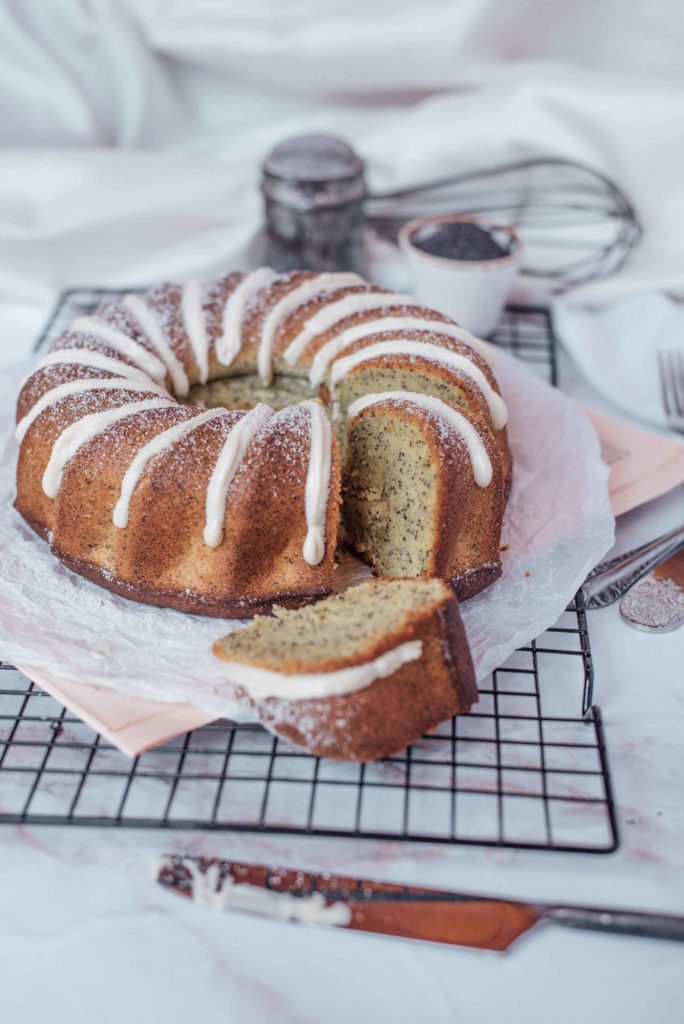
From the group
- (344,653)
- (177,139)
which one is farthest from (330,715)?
(177,139)

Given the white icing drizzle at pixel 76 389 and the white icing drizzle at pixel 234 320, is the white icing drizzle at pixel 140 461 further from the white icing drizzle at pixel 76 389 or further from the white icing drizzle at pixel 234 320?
the white icing drizzle at pixel 234 320

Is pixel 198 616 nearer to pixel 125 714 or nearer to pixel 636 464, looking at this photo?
pixel 125 714

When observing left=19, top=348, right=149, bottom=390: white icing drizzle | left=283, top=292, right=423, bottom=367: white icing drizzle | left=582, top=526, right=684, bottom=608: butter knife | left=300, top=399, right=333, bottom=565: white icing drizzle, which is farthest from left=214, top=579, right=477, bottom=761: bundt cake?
left=283, top=292, right=423, bottom=367: white icing drizzle

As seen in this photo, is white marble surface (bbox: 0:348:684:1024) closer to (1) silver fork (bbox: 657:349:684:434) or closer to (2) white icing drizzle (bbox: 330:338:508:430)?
(2) white icing drizzle (bbox: 330:338:508:430)

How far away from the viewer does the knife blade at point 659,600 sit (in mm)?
2717

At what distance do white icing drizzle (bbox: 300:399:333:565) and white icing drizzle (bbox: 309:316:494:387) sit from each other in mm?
545

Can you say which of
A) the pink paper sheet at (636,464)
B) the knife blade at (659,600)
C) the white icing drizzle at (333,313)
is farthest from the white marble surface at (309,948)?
the white icing drizzle at (333,313)

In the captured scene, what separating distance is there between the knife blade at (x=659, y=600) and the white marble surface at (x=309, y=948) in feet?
1.85

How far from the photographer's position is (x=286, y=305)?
3182 millimetres

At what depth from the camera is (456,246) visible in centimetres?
381

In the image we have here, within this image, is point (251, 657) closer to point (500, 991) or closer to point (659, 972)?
point (500, 991)

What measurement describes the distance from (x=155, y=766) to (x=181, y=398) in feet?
4.15

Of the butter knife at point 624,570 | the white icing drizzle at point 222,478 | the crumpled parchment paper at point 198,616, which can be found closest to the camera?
the crumpled parchment paper at point 198,616

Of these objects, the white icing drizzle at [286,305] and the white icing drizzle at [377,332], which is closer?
the white icing drizzle at [377,332]
